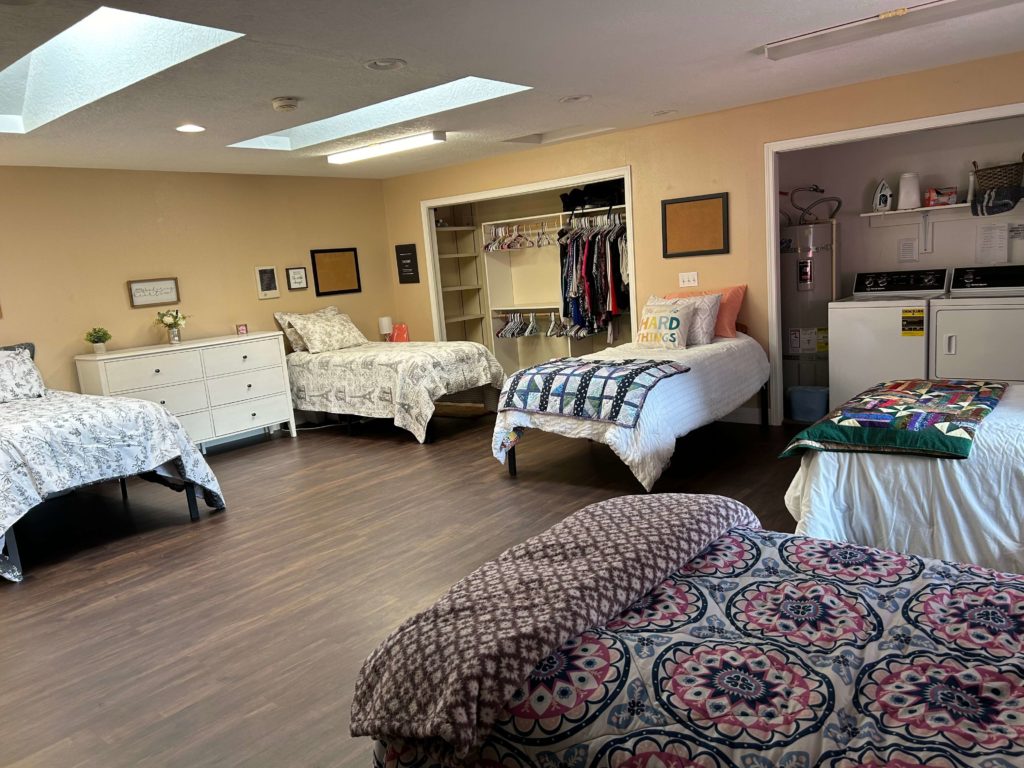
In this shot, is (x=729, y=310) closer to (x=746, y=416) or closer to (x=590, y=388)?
(x=746, y=416)

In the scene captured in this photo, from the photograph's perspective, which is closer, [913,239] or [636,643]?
[636,643]

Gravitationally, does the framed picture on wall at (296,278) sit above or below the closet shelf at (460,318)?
above

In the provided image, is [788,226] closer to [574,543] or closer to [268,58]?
[268,58]

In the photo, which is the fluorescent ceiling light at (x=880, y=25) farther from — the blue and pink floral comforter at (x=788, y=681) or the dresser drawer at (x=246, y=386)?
the dresser drawer at (x=246, y=386)

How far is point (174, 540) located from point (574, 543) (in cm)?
304

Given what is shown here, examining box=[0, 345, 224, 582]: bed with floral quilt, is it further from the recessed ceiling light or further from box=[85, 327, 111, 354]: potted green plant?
the recessed ceiling light

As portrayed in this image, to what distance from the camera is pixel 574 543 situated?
179 centimetres

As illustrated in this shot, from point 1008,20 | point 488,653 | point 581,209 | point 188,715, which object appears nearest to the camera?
point 488,653

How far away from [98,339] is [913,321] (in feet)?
18.9

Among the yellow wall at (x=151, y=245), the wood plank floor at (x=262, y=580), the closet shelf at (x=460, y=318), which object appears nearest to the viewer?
the wood plank floor at (x=262, y=580)

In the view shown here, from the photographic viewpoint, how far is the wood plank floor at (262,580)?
232 cm

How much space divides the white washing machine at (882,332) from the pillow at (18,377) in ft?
17.7

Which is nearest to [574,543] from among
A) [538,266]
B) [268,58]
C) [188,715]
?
[188,715]

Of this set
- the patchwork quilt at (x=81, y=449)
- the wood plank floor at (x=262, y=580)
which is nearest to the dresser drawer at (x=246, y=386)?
the wood plank floor at (x=262, y=580)
